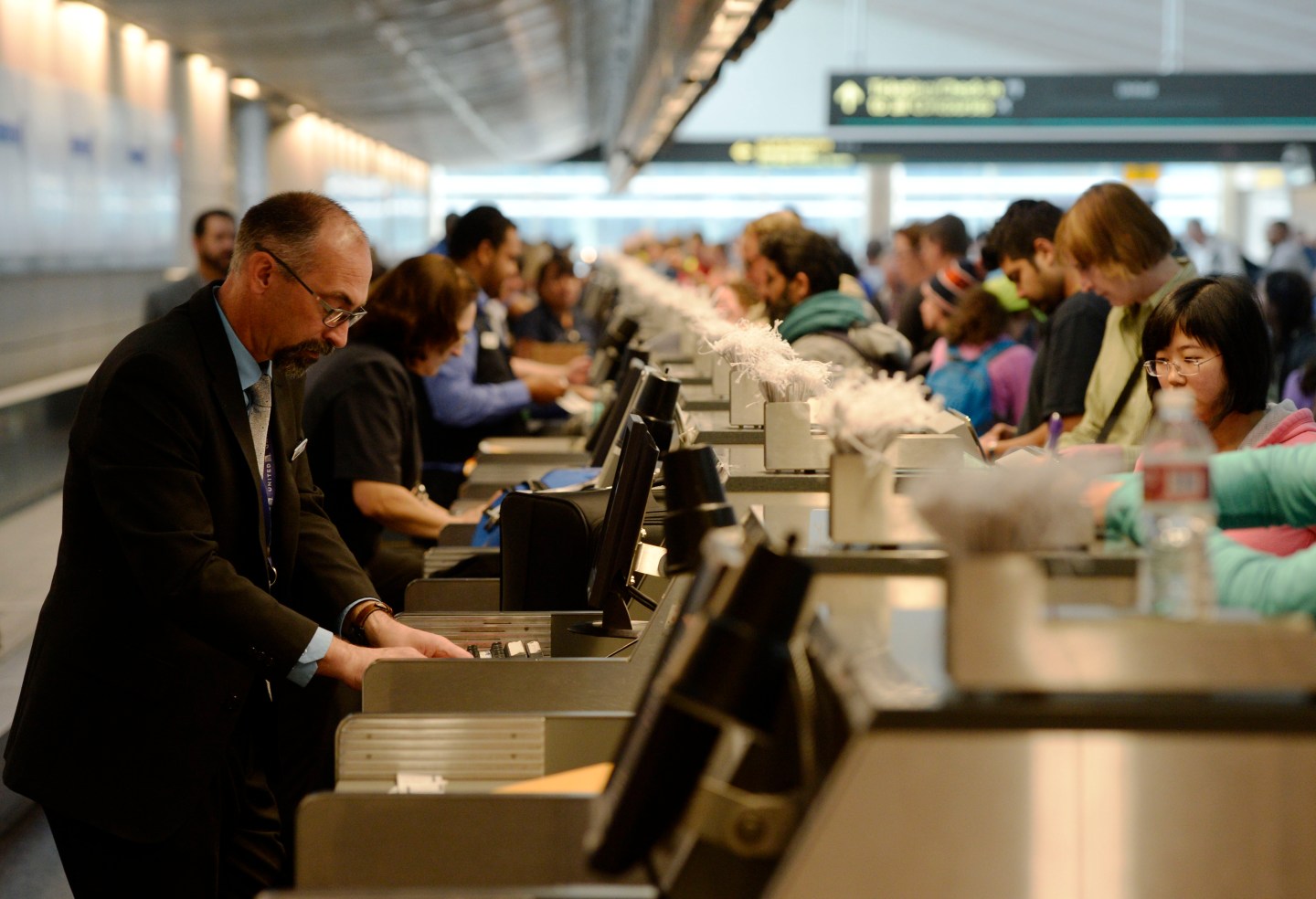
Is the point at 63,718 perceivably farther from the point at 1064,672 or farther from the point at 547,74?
the point at 547,74

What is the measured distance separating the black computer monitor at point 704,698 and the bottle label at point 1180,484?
0.35 m

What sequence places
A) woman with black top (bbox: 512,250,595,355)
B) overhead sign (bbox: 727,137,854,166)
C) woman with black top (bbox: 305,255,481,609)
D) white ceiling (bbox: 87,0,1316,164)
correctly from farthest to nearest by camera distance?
overhead sign (bbox: 727,137,854,166), white ceiling (bbox: 87,0,1316,164), woman with black top (bbox: 512,250,595,355), woman with black top (bbox: 305,255,481,609)

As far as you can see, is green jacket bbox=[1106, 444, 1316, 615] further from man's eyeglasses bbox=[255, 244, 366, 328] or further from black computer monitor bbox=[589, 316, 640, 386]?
black computer monitor bbox=[589, 316, 640, 386]

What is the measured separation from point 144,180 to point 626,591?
9526mm

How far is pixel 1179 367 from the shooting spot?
9.92 ft

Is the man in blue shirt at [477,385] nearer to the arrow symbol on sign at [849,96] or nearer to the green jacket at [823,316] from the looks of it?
the green jacket at [823,316]

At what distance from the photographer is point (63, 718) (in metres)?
2.42

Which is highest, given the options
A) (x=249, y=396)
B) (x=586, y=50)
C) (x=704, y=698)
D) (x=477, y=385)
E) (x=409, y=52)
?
(x=586, y=50)

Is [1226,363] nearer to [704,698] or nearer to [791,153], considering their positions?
[704,698]

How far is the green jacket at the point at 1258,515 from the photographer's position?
5.25 ft

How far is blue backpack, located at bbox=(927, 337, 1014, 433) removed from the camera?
5.73 meters

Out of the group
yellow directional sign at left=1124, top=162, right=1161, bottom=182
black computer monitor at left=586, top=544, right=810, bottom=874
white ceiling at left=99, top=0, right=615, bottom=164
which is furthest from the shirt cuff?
yellow directional sign at left=1124, top=162, right=1161, bottom=182

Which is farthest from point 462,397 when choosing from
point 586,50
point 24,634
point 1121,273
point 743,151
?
point 743,151

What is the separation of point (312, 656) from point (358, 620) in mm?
391
